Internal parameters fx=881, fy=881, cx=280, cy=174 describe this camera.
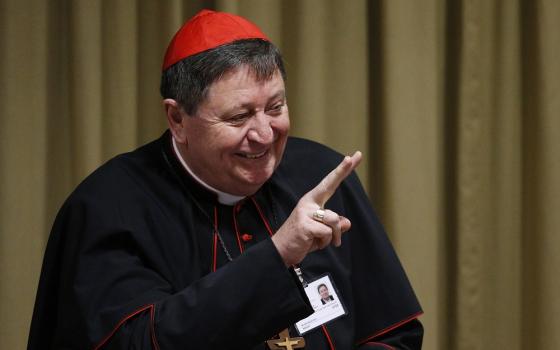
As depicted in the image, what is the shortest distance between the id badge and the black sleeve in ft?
0.50

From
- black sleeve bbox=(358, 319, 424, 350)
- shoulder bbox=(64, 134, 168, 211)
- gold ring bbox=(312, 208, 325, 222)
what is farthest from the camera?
black sleeve bbox=(358, 319, 424, 350)

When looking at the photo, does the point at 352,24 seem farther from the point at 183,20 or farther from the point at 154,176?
the point at 154,176

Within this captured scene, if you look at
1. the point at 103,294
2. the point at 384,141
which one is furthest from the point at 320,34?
the point at 103,294

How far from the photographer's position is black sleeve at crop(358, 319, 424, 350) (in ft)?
8.18

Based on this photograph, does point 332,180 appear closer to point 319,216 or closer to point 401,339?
point 319,216

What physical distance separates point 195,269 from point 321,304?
0.36 meters

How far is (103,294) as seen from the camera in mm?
2176

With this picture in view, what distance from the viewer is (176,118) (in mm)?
2367

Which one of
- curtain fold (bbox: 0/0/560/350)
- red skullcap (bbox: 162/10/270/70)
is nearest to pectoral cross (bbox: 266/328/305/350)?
red skullcap (bbox: 162/10/270/70)

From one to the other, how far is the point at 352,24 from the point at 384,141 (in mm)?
492

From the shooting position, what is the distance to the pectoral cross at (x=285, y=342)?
7.50 ft

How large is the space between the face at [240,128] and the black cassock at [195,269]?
147mm

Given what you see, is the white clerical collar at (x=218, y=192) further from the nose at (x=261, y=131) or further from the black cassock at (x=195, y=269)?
the nose at (x=261, y=131)

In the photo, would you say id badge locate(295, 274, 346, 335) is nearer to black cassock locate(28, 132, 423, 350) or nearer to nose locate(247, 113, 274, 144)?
black cassock locate(28, 132, 423, 350)
